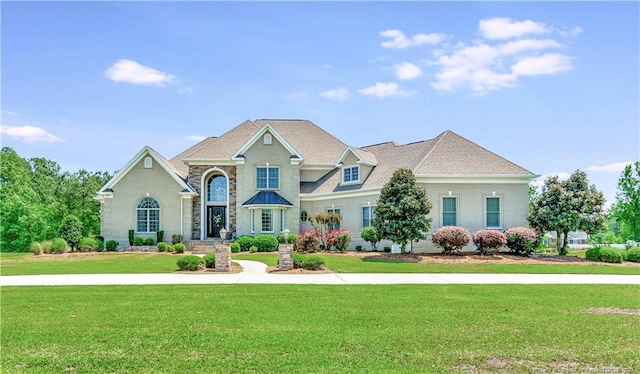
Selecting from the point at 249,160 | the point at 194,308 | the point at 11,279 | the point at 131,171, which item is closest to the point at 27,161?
the point at 131,171

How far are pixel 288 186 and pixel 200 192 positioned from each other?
6359mm

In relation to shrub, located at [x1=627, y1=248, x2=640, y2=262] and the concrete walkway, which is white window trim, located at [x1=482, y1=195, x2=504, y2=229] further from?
the concrete walkway

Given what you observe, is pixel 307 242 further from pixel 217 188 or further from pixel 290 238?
pixel 217 188

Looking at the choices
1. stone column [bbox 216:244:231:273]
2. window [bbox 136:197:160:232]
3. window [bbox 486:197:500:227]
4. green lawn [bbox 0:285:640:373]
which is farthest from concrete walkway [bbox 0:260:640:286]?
window [bbox 136:197:160:232]

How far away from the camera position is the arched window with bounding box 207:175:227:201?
→ 3762 cm

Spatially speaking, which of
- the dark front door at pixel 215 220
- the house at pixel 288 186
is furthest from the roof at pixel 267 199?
the dark front door at pixel 215 220

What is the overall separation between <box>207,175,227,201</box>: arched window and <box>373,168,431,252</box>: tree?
559 inches

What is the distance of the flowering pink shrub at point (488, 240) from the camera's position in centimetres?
2769

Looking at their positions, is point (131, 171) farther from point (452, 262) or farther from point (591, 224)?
point (591, 224)

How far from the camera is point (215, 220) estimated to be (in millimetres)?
37594

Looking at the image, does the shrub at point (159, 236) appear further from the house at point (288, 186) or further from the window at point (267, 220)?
the window at point (267, 220)

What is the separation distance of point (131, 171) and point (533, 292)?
1142 inches

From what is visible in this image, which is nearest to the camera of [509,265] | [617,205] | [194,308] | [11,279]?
[194,308]

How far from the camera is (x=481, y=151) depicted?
3291 centimetres
